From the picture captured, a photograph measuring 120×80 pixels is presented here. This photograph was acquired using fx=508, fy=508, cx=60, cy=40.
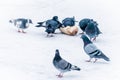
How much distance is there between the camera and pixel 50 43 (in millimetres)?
8172

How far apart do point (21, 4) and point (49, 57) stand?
3.62 m

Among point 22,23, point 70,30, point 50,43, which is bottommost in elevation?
point 50,43

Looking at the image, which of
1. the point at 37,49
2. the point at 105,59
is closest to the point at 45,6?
the point at 37,49

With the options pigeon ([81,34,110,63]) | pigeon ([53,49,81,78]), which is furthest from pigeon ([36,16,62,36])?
pigeon ([53,49,81,78])

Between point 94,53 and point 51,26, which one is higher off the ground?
point 51,26

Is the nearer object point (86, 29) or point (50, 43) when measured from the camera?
point (50, 43)

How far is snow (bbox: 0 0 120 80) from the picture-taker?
6.73 metres

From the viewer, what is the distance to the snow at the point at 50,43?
6730 millimetres

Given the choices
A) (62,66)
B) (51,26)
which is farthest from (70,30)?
(62,66)

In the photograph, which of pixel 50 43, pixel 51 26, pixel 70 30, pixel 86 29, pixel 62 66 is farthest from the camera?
pixel 70 30

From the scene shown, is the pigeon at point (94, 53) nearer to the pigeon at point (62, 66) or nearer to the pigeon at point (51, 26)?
the pigeon at point (62, 66)

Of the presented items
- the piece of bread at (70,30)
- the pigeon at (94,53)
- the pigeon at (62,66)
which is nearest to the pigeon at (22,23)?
the piece of bread at (70,30)

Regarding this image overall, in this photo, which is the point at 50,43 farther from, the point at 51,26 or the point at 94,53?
the point at 94,53

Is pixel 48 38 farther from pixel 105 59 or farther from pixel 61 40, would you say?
pixel 105 59
